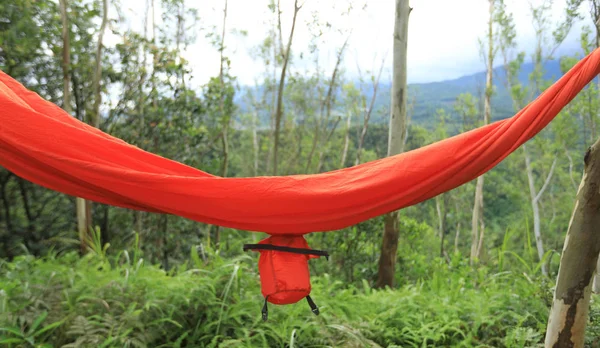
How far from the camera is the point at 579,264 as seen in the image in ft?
4.23

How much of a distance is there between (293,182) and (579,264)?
2.51ft

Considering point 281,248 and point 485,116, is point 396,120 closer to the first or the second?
point 281,248

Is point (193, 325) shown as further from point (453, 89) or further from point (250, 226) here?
point (453, 89)

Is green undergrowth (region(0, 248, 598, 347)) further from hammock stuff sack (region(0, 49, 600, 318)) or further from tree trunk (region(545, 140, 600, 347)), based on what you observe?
hammock stuff sack (region(0, 49, 600, 318))

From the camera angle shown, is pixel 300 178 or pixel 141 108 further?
pixel 141 108

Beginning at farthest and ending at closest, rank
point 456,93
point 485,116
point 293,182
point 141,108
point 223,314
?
point 456,93 < point 485,116 < point 141,108 < point 223,314 < point 293,182

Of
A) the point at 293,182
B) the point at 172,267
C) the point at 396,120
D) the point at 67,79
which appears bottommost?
the point at 172,267

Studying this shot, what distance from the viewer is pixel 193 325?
69.0 inches

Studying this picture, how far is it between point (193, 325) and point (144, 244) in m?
2.12

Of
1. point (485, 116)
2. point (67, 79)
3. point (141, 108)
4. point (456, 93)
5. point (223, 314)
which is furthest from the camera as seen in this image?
point (456, 93)

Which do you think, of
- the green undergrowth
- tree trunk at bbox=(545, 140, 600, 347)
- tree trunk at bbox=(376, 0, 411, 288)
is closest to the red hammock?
tree trunk at bbox=(545, 140, 600, 347)

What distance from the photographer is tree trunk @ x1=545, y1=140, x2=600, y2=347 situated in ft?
4.17

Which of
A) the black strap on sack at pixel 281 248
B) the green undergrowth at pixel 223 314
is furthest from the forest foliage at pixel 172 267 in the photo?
the black strap on sack at pixel 281 248

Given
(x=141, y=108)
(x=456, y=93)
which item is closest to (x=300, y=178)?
(x=141, y=108)
